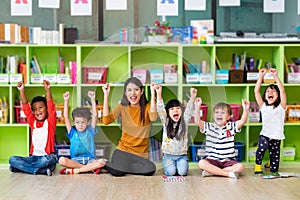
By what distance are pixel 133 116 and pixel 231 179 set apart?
92cm

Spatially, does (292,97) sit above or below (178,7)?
below

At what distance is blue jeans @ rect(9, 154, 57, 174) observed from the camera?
4.79m

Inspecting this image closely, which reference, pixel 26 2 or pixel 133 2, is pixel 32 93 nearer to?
pixel 26 2

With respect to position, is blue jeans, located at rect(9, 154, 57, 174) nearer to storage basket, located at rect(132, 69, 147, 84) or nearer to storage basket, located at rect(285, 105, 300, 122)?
storage basket, located at rect(132, 69, 147, 84)

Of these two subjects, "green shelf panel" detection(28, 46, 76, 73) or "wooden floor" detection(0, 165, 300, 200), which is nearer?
"wooden floor" detection(0, 165, 300, 200)

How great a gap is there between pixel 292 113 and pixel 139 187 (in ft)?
5.76

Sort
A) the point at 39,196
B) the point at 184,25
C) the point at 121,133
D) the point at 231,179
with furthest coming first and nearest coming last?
the point at 184,25, the point at 121,133, the point at 231,179, the point at 39,196

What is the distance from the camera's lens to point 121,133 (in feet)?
16.6

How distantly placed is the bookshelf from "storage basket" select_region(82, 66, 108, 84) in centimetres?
4

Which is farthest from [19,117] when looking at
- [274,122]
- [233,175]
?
[274,122]

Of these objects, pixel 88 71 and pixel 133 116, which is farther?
pixel 88 71

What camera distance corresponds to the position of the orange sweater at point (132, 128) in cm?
478

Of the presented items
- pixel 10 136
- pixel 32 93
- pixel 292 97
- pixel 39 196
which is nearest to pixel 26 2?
pixel 32 93

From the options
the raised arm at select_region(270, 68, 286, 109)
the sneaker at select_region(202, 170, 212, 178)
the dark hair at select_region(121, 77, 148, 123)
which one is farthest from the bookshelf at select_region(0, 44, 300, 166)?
the sneaker at select_region(202, 170, 212, 178)
